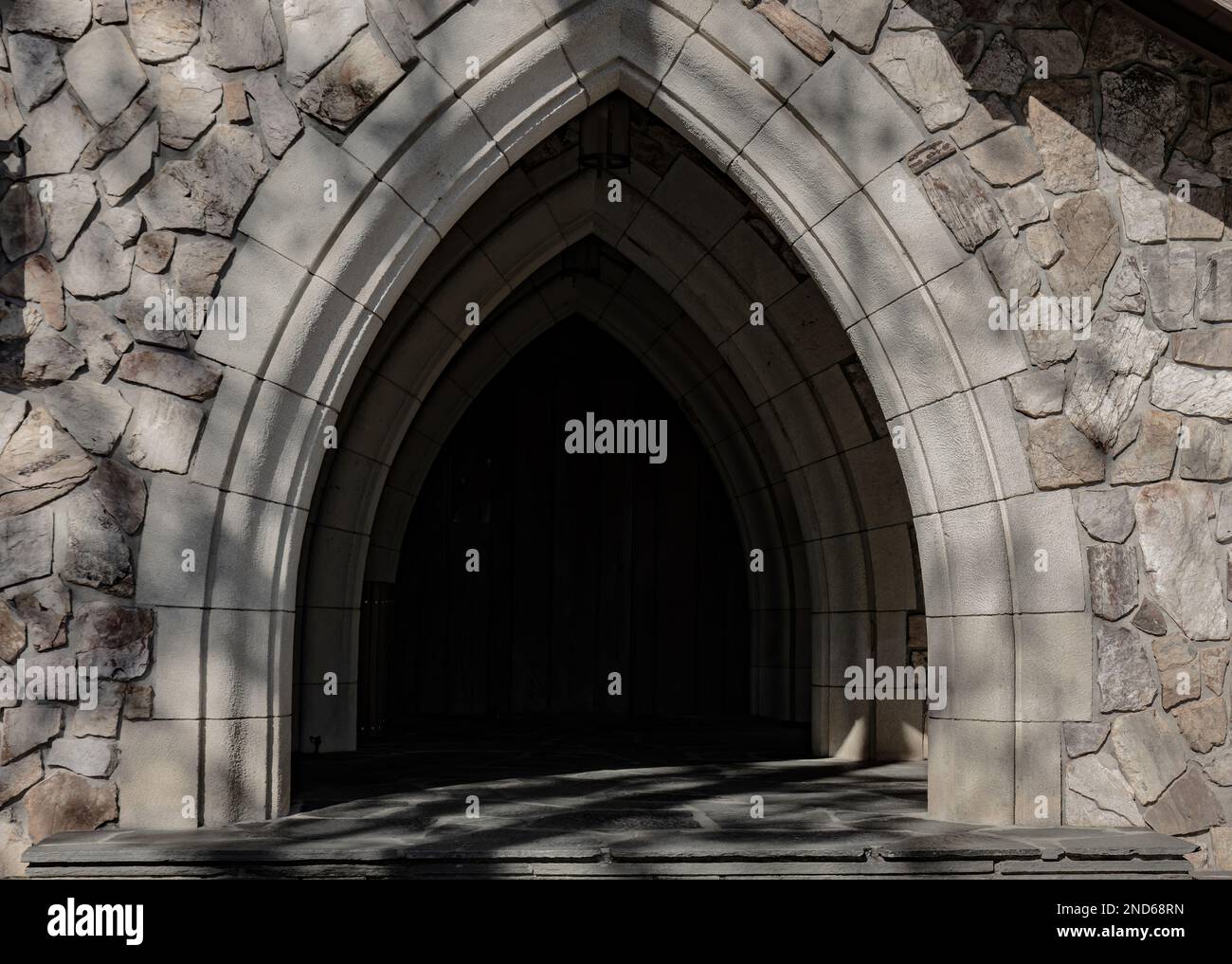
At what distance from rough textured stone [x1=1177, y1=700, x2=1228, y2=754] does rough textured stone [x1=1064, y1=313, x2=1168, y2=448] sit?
3.40 ft

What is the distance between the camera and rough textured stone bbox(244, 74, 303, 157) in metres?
4.63

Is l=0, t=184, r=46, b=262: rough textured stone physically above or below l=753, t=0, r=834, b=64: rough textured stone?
below

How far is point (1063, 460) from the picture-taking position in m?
4.77

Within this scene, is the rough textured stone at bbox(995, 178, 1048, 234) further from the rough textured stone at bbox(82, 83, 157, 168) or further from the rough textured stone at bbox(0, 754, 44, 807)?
the rough textured stone at bbox(0, 754, 44, 807)

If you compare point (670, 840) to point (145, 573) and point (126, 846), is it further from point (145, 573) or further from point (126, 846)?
point (145, 573)

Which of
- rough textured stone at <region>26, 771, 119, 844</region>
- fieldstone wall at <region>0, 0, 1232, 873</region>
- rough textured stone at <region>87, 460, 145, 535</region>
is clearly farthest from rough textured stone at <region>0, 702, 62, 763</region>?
rough textured stone at <region>87, 460, 145, 535</region>

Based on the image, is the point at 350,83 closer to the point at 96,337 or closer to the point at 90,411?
the point at 96,337

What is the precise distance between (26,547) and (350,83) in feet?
6.65

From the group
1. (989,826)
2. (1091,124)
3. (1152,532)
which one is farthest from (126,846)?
(1091,124)

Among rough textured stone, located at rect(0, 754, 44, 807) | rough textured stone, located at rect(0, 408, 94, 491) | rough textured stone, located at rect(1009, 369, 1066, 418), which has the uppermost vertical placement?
rough textured stone, located at rect(1009, 369, 1066, 418)

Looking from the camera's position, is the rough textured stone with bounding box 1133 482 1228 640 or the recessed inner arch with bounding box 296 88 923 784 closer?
the rough textured stone with bounding box 1133 482 1228 640

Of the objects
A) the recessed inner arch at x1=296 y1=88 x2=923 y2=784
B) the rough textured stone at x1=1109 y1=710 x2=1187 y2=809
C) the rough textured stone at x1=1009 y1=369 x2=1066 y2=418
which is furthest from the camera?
the recessed inner arch at x1=296 y1=88 x2=923 y2=784

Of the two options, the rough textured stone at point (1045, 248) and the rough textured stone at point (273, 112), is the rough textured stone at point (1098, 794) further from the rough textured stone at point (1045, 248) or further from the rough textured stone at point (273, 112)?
the rough textured stone at point (273, 112)

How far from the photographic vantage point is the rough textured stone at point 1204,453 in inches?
190
